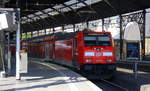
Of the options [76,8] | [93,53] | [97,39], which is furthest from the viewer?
[76,8]

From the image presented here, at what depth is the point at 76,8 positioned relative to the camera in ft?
165

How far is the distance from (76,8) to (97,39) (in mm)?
27146

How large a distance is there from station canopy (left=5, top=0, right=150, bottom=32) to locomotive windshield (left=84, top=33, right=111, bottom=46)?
1338cm

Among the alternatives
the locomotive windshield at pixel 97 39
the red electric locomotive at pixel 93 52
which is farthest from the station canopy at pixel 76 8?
the locomotive windshield at pixel 97 39

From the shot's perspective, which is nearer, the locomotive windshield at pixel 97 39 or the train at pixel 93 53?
the train at pixel 93 53

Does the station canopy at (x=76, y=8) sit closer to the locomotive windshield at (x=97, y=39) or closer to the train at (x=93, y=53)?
the train at (x=93, y=53)

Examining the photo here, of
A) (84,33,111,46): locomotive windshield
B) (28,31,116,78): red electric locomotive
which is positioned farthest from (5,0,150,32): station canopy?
(84,33,111,46): locomotive windshield

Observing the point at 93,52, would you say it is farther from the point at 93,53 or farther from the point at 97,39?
the point at 97,39

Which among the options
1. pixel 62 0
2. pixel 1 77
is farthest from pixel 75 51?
pixel 62 0

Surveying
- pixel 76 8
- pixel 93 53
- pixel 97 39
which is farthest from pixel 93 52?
pixel 76 8

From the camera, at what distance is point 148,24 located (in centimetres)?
7744

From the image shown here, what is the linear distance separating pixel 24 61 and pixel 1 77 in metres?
2.58

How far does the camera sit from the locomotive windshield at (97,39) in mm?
23312

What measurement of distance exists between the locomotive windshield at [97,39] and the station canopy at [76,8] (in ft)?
43.9
